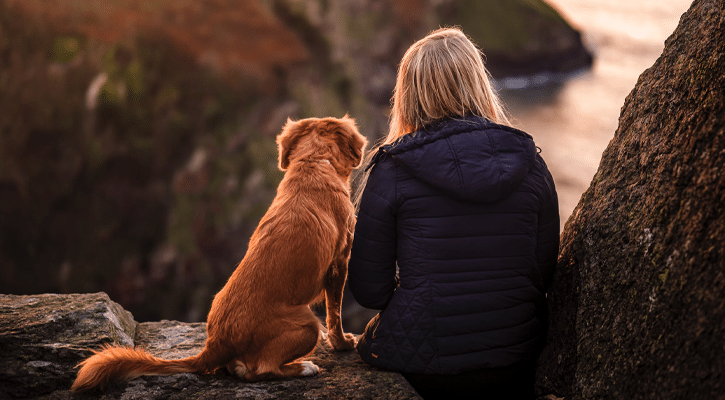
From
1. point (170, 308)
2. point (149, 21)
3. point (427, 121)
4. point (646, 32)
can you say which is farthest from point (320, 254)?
point (646, 32)

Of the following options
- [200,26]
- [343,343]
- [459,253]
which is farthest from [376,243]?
[200,26]

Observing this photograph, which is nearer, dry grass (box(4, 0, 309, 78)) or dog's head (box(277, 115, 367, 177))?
dog's head (box(277, 115, 367, 177))

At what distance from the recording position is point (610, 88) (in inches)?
799

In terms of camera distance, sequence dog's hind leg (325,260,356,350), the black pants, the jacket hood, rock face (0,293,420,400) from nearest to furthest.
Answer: the jacket hood → the black pants → rock face (0,293,420,400) → dog's hind leg (325,260,356,350)

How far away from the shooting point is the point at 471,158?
254 centimetres

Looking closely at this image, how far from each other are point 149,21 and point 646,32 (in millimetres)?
15856

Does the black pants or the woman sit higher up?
the woman

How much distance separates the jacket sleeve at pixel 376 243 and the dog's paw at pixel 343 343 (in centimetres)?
75

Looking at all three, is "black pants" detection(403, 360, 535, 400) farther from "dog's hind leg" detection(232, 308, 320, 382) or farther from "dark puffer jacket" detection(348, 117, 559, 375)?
"dog's hind leg" detection(232, 308, 320, 382)

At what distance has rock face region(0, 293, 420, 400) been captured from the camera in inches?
110

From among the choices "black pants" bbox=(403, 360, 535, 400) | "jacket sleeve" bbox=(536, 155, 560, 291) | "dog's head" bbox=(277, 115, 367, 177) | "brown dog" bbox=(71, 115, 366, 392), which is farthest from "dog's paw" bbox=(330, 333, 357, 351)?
"jacket sleeve" bbox=(536, 155, 560, 291)

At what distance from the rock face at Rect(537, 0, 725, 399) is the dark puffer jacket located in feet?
0.91

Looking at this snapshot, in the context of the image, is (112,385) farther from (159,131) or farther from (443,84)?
(159,131)

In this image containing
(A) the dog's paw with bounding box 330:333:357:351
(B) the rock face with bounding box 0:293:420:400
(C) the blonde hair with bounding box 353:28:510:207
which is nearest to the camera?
(B) the rock face with bounding box 0:293:420:400
